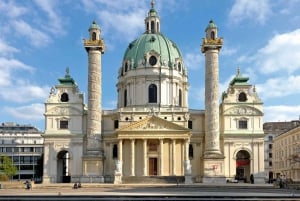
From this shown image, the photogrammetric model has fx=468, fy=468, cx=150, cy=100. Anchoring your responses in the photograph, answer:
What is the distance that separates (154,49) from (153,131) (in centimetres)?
1824

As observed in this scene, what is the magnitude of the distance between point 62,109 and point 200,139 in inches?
915

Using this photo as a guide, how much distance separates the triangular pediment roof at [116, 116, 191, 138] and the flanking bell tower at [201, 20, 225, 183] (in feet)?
12.5

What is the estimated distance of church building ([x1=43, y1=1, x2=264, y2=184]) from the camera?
71.8 meters

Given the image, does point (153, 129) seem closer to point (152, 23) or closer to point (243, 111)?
point (243, 111)

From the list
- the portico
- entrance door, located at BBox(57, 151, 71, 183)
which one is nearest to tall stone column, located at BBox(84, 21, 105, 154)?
the portico

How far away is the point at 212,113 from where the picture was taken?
235 ft

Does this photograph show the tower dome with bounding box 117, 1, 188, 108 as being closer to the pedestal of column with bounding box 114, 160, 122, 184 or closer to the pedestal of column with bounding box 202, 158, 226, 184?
the pedestal of column with bounding box 114, 160, 122, 184

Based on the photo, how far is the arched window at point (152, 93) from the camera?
82312 mm

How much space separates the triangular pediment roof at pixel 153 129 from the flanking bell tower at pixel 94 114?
3.76m

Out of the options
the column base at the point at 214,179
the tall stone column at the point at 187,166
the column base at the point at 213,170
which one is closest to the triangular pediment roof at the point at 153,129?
the tall stone column at the point at 187,166

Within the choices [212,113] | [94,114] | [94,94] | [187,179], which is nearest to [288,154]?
[212,113]

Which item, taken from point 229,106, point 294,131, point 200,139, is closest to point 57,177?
point 200,139

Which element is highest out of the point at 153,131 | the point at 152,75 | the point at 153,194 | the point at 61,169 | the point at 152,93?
the point at 152,75

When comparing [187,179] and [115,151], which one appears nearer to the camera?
[187,179]
